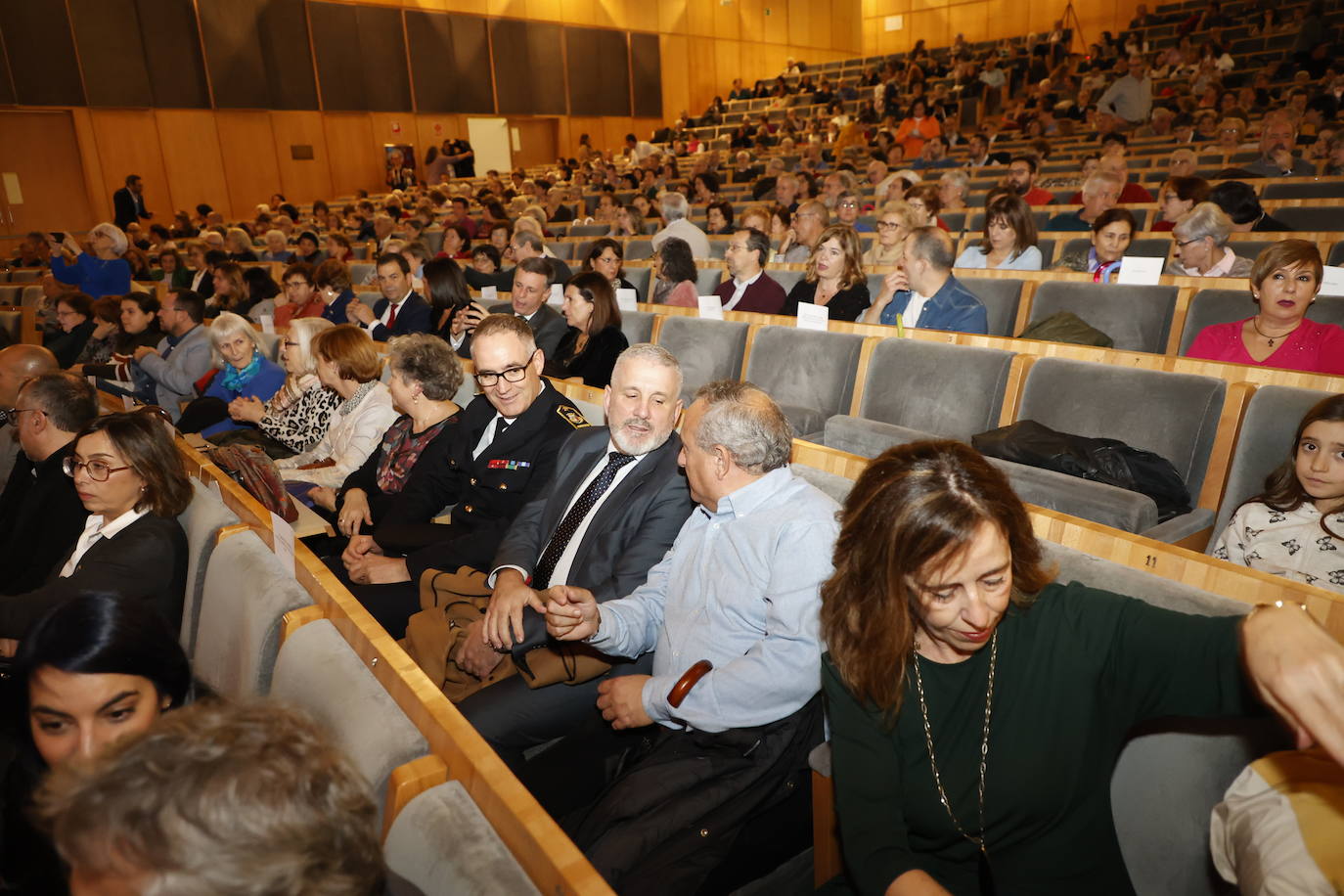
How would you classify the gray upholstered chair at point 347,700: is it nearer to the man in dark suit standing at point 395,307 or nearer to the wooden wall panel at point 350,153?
the man in dark suit standing at point 395,307

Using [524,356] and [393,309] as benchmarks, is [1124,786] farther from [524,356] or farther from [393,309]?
[393,309]

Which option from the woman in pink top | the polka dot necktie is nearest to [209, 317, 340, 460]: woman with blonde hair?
the polka dot necktie

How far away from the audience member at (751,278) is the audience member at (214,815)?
3.66 metres

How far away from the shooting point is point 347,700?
1119mm

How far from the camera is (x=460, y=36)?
49.7 ft

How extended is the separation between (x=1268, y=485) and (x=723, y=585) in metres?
1.28

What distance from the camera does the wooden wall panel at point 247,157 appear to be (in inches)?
518

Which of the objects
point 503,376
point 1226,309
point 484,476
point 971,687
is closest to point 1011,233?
point 1226,309

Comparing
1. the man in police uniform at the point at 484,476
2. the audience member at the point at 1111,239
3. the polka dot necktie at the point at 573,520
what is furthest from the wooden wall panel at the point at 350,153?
the polka dot necktie at the point at 573,520

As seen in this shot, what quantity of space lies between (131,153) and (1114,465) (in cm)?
1493

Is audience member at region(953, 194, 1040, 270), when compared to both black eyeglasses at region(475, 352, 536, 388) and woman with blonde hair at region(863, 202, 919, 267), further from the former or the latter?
black eyeglasses at region(475, 352, 536, 388)

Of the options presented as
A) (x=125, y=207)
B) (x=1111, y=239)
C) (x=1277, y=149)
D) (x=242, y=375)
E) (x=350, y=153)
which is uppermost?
(x=350, y=153)

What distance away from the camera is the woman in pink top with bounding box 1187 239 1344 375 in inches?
96.2

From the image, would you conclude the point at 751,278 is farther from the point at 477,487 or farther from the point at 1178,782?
the point at 1178,782
